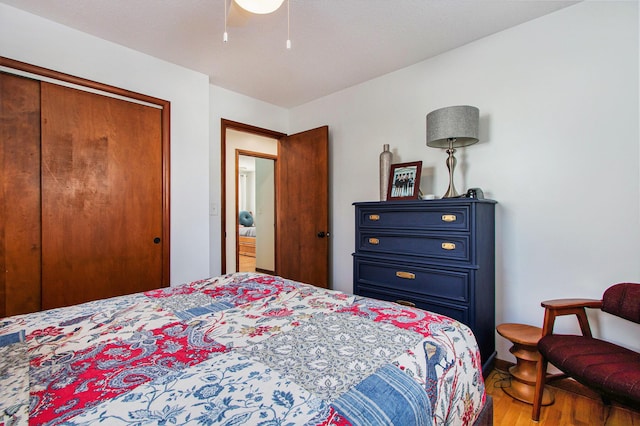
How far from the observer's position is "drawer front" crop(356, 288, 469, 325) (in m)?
2.00

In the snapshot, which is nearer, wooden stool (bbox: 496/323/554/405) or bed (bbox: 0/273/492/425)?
bed (bbox: 0/273/492/425)

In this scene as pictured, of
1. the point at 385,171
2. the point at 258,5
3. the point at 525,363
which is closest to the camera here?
the point at 258,5

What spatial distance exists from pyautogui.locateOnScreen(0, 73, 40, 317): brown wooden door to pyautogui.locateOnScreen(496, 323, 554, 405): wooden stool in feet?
10.6

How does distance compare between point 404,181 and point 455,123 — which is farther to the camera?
point 404,181

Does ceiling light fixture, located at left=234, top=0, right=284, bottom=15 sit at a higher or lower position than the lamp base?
higher

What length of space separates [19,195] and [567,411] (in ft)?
12.2

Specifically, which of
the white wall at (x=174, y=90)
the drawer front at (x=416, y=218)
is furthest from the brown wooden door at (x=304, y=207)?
the white wall at (x=174, y=90)

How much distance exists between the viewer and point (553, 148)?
2082 mm

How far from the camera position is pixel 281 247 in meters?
3.91

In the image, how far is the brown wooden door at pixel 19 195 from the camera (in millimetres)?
2051

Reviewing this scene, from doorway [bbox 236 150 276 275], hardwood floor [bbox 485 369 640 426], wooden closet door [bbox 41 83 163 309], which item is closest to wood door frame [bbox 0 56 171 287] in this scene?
wooden closet door [bbox 41 83 163 309]

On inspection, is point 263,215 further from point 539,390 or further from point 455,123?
point 539,390

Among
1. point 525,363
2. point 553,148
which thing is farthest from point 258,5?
point 525,363

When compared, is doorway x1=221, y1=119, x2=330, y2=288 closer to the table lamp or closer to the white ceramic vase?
the white ceramic vase
